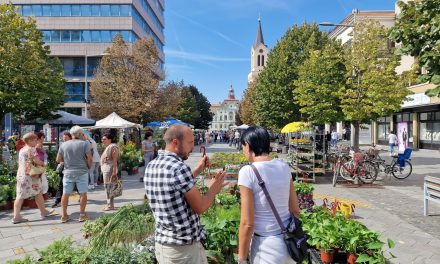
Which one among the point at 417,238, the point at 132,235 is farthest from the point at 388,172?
the point at 132,235

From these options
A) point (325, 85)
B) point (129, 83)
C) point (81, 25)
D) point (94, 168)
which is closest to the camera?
point (94, 168)

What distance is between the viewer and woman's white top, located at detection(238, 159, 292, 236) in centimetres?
265

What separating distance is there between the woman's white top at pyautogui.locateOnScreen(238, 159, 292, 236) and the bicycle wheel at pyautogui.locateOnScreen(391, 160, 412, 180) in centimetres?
1235

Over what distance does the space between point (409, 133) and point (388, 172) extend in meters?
20.5

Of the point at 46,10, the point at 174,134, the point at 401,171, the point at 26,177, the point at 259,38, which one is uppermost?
the point at 259,38

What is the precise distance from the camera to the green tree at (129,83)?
27609mm

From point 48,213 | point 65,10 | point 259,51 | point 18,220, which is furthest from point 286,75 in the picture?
point 259,51

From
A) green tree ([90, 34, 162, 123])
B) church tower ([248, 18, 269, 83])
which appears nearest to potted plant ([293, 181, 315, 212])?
green tree ([90, 34, 162, 123])

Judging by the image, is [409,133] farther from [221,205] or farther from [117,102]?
[221,205]

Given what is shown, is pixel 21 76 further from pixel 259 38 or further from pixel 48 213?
pixel 259 38

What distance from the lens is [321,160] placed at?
13.3 metres

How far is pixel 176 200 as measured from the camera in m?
2.63

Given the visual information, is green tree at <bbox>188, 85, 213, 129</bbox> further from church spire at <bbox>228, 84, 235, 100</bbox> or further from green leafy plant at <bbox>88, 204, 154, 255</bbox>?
church spire at <bbox>228, 84, 235, 100</bbox>

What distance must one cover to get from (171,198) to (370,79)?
13.0 m
